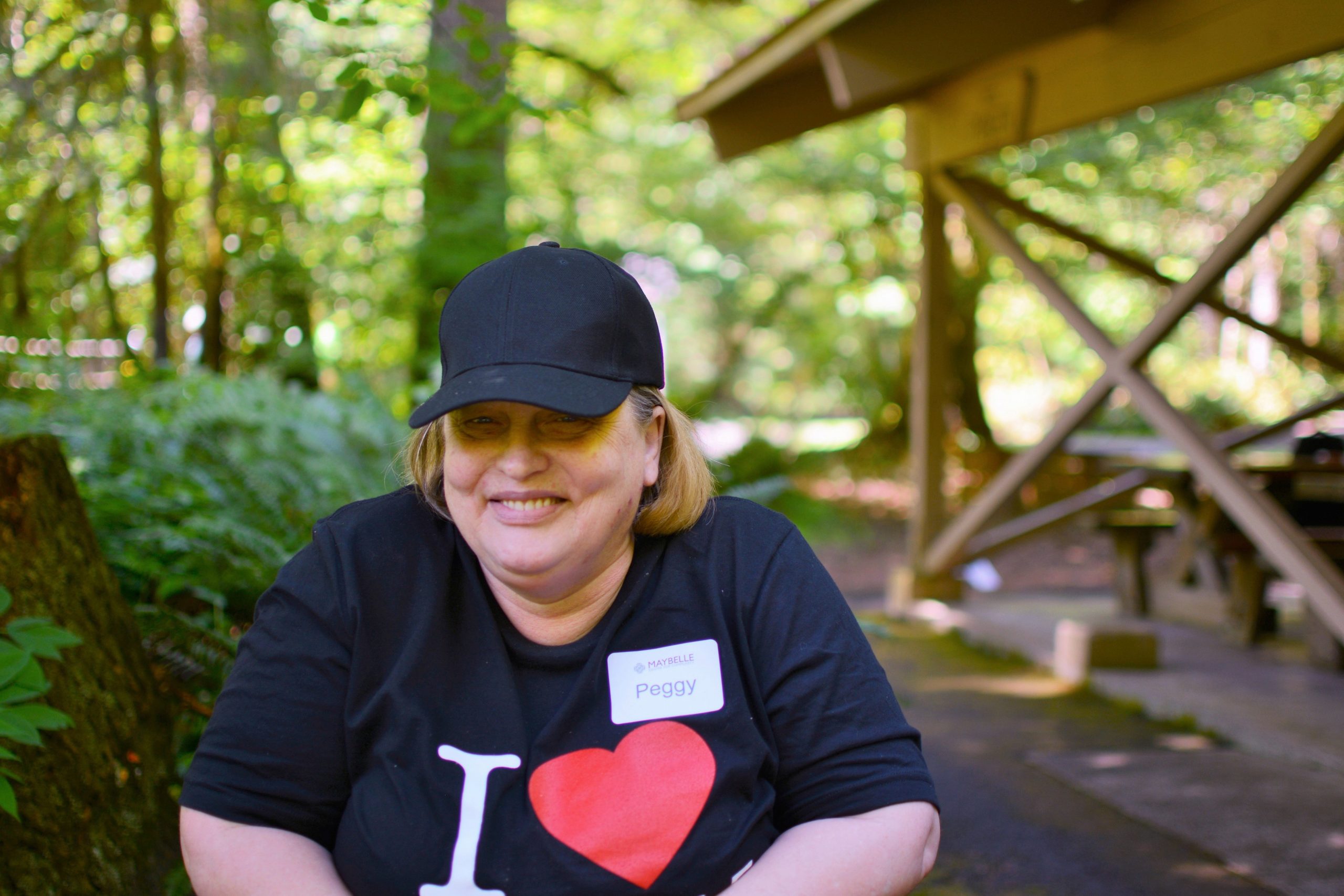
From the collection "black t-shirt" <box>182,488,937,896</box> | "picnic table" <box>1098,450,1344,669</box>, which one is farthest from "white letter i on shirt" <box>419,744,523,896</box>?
"picnic table" <box>1098,450,1344,669</box>

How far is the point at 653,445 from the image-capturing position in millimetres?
1802

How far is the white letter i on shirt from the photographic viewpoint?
4.99ft

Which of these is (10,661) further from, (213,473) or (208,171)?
(208,171)

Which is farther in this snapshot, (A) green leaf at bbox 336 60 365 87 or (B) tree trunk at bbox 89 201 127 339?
(B) tree trunk at bbox 89 201 127 339

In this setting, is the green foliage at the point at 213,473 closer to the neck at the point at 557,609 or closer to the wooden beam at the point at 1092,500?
the neck at the point at 557,609

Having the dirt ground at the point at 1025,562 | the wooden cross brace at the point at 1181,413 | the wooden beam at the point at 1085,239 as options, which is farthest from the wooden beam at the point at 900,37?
the dirt ground at the point at 1025,562

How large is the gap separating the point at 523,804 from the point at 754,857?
1.14ft

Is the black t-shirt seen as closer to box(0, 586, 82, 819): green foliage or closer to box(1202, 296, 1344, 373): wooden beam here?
box(0, 586, 82, 819): green foliage

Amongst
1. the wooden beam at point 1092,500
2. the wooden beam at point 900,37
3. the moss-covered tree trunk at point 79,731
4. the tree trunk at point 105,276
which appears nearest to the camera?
the moss-covered tree trunk at point 79,731

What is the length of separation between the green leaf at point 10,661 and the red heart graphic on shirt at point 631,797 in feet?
2.72

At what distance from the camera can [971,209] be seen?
20.1ft

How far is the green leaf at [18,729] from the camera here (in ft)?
5.29

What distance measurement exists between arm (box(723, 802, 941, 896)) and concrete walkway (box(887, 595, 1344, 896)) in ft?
6.82

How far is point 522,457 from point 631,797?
508 millimetres
